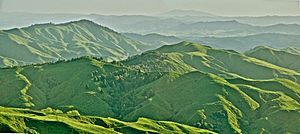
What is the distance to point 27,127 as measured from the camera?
192 meters

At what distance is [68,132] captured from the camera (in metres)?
192

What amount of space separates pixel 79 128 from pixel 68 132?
6113 millimetres

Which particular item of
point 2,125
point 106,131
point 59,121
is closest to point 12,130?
point 2,125

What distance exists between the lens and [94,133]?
194125mm

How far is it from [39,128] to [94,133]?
22.2 metres

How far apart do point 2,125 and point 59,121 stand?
895 inches

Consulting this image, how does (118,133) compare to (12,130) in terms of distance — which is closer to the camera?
(12,130)

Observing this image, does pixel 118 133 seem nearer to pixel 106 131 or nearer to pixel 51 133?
pixel 106 131

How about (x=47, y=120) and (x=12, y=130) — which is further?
(x=47, y=120)

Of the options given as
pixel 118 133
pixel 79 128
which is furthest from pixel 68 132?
pixel 118 133

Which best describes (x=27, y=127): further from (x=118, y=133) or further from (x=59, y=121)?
(x=118, y=133)

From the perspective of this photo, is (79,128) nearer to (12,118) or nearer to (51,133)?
(51,133)

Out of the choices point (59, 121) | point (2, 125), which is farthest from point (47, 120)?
point (2, 125)

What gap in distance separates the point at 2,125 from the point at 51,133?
1996 cm
